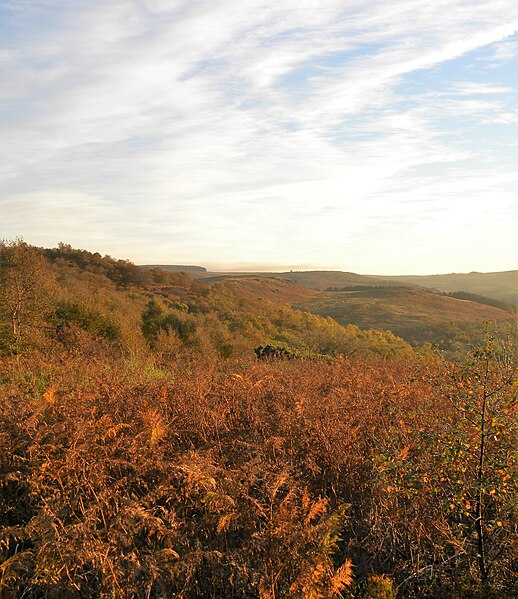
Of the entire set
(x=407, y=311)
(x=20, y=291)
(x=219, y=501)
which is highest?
→ (x=20, y=291)

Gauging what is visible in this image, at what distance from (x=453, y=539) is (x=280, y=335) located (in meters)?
25.4

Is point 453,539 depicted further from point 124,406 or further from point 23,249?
point 23,249

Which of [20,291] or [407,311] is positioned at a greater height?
[20,291]

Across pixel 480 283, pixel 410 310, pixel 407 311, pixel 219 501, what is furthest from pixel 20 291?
pixel 480 283

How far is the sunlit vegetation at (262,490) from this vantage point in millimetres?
3648

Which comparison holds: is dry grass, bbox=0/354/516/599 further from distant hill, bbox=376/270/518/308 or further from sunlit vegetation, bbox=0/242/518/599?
distant hill, bbox=376/270/518/308

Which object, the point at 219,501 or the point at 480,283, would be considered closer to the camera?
the point at 219,501

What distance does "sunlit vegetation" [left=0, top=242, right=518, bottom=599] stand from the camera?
144 inches

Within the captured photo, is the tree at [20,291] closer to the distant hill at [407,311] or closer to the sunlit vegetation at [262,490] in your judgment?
the sunlit vegetation at [262,490]

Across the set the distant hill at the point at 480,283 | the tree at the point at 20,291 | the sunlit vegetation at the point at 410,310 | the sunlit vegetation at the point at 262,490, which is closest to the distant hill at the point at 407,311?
the sunlit vegetation at the point at 410,310


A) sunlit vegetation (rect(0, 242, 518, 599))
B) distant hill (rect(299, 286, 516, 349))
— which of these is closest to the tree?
sunlit vegetation (rect(0, 242, 518, 599))

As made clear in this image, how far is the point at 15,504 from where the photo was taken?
4715 mm

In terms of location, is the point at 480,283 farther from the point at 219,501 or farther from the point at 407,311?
the point at 219,501

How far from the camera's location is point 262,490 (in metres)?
4.12
